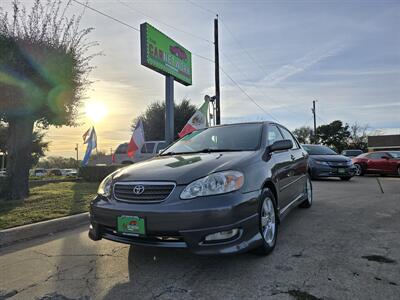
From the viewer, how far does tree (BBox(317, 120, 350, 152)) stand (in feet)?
183

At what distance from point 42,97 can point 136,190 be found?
18.9 ft

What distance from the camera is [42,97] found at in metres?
7.59

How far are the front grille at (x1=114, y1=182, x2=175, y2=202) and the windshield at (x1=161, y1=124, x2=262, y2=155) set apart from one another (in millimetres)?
1189

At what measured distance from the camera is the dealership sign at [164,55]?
9.88 metres

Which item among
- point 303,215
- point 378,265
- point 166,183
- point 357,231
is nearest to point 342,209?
point 303,215

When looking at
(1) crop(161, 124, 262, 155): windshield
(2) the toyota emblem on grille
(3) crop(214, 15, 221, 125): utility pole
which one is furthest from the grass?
(3) crop(214, 15, 221, 125): utility pole

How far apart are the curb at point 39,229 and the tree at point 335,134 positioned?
184 feet

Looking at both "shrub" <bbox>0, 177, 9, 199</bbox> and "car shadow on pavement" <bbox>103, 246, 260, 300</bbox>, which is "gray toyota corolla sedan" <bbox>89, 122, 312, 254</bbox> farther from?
"shrub" <bbox>0, 177, 9, 199</bbox>

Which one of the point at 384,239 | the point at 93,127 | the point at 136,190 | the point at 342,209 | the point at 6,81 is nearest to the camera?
the point at 136,190

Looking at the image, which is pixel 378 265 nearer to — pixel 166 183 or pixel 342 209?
pixel 166 183

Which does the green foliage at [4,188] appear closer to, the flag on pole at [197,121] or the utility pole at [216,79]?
the flag on pole at [197,121]

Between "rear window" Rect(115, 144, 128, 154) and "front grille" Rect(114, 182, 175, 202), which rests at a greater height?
"rear window" Rect(115, 144, 128, 154)

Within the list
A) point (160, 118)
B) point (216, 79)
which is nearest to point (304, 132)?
point (160, 118)

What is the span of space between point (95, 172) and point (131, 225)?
413 inches
